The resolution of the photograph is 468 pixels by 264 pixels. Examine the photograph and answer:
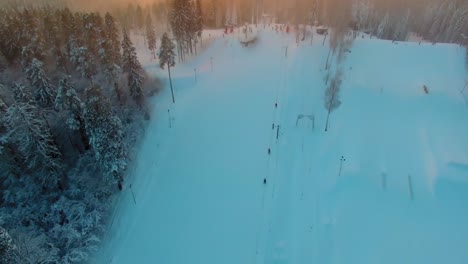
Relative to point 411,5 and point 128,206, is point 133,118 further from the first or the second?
point 411,5

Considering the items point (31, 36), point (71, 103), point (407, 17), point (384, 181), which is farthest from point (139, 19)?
point (384, 181)

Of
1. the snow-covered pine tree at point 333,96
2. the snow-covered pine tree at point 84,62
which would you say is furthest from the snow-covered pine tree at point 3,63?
the snow-covered pine tree at point 333,96

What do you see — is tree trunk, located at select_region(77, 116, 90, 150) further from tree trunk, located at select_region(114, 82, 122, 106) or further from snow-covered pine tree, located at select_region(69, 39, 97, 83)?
snow-covered pine tree, located at select_region(69, 39, 97, 83)

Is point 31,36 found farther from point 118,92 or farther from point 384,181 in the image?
point 384,181

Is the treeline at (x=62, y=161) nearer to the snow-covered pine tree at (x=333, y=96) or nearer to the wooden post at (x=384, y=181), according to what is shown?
the snow-covered pine tree at (x=333, y=96)

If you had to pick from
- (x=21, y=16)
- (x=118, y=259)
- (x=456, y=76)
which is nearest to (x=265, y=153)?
(x=118, y=259)

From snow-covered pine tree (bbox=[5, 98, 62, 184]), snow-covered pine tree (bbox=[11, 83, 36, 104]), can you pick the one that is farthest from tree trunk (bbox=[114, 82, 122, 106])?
snow-covered pine tree (bbox=[5, 98, 62, 184])
